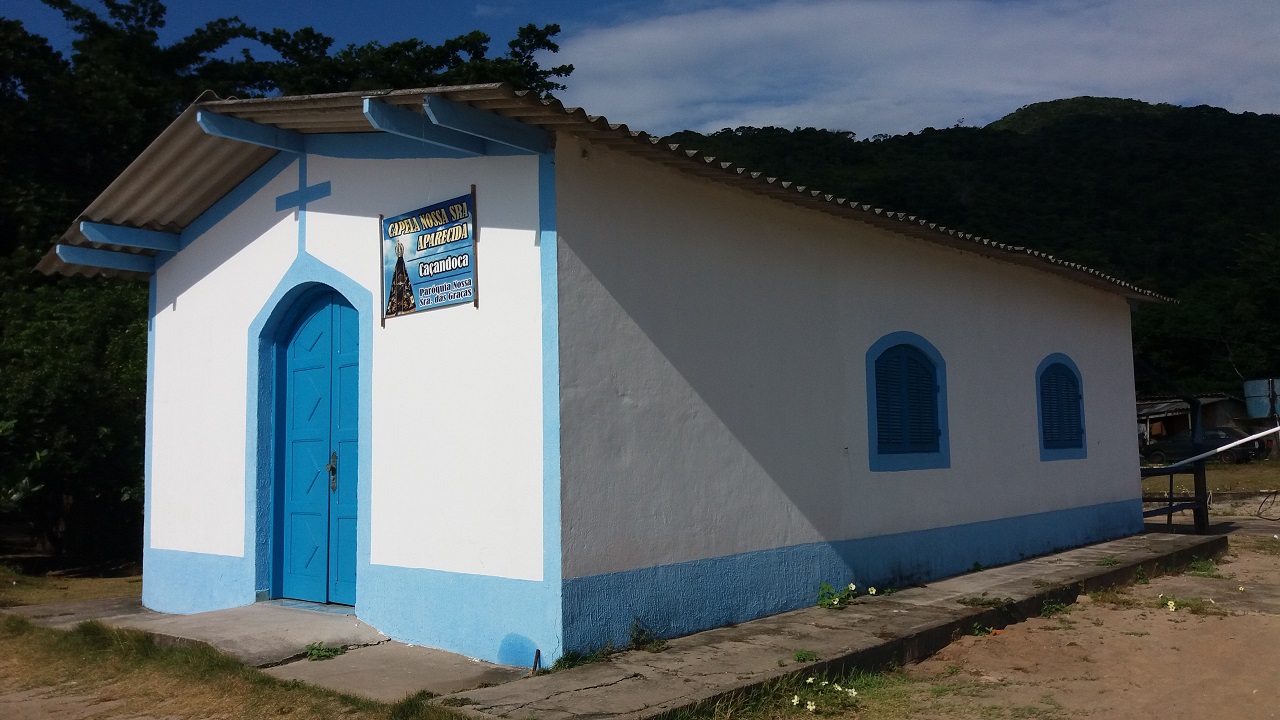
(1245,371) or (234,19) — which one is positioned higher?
(234,19)

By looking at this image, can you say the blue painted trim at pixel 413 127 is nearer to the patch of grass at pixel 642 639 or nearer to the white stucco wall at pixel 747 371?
the white stucco wall at pixel 747 371

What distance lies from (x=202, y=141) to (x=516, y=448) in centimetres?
376

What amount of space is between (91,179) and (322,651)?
19079mm

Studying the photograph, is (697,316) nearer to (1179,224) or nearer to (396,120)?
(396,120)

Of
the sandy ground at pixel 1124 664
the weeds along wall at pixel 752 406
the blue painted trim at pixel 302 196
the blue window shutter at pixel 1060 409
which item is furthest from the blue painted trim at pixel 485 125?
the blue window shutter at pixel 1060 409

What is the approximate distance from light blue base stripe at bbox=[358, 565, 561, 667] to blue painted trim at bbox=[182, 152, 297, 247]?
3.32m

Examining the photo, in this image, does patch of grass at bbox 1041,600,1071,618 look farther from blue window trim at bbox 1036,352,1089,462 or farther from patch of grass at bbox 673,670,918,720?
blue window trim at bbox 1036,352,1089,462

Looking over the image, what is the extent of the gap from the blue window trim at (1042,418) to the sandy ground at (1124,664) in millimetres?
2281

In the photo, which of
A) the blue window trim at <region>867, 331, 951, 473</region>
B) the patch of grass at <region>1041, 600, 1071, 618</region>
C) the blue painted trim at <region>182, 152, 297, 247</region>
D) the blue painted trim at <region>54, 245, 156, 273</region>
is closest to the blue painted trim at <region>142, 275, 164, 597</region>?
the blue painted trim at <region>54, 245, 156, 273</region>

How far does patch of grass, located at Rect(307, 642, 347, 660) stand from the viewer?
19.9 ft

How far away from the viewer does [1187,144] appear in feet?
175

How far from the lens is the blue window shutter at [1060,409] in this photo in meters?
11.1

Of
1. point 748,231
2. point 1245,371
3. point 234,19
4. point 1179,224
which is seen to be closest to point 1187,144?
point 1179,224

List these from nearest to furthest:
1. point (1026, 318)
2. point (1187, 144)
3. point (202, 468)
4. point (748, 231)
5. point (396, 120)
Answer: point (396, 120) < point (748, 231) < point (202, 468) < point (1026, 318) < point (1187, 144)
